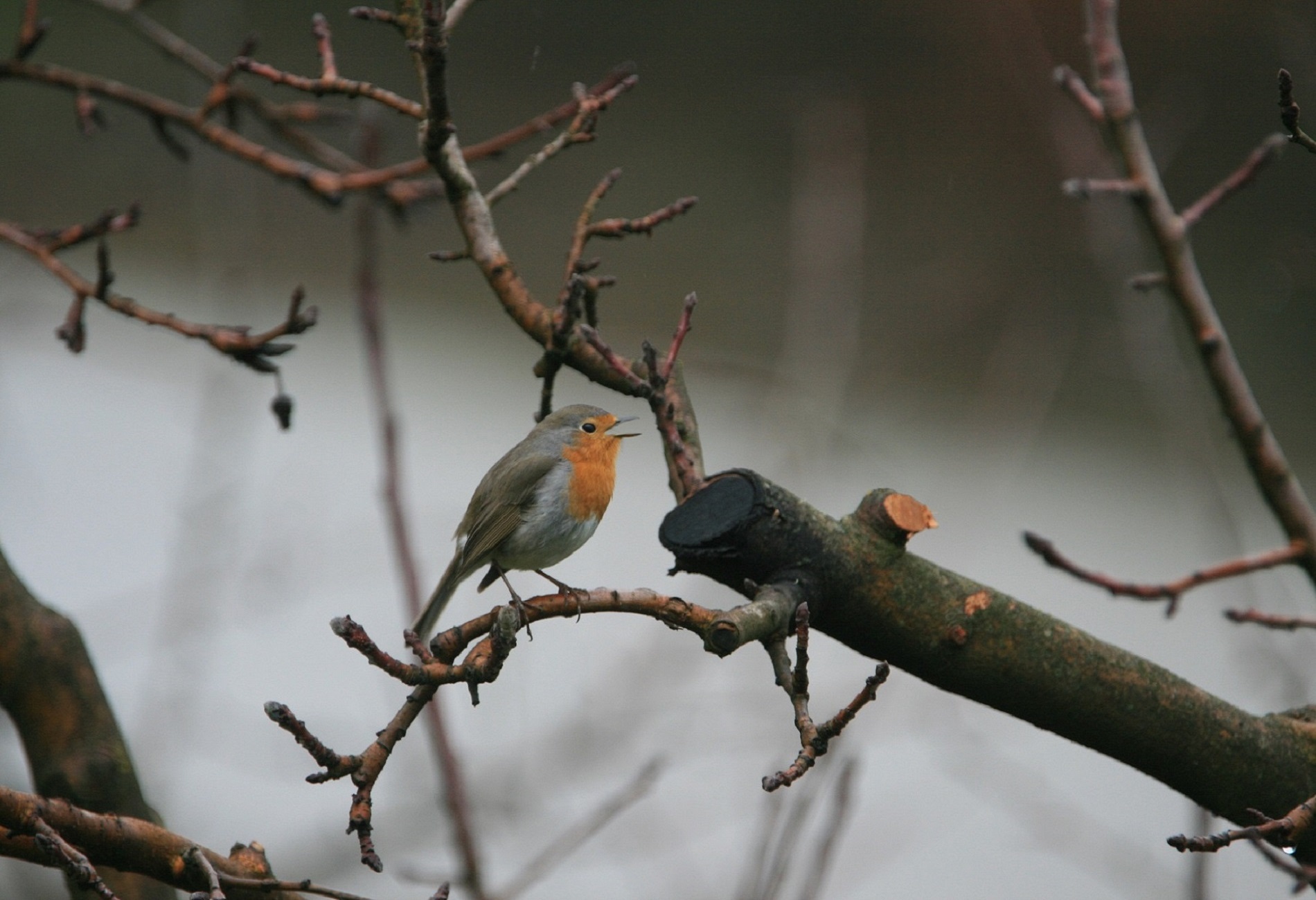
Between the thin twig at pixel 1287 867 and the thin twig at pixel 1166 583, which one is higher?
the thin twig at pixel 1166 583

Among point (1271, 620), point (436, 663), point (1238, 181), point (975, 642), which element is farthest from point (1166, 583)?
point (436, 663)

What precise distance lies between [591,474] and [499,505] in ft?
0.68

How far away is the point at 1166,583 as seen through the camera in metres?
1.47

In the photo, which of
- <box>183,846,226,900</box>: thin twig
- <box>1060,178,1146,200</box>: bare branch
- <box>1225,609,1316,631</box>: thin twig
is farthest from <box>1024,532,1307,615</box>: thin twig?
<box>183,846,226,900</box>: thin twig

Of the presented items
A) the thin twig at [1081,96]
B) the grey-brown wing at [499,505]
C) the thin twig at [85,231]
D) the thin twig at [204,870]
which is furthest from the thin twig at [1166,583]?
the thin twig at [85,231]

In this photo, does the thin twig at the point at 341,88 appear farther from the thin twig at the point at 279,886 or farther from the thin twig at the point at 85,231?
the thin twig at the point at 279,886

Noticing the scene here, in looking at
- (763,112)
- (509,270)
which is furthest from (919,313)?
(509,270)

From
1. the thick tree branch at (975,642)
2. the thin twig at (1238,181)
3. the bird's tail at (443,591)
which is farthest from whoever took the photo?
the bird's tail at (443,591)

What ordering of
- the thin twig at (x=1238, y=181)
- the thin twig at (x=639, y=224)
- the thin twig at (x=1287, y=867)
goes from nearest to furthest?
the thin twig at (x=1287, y=867)
the thin twig at (x=1238, y=181)
the thin twig at (x=639, y=224)

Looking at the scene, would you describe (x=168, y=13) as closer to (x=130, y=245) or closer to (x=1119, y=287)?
(x=130, y=245)

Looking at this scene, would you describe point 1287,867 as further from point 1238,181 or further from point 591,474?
point 591,474

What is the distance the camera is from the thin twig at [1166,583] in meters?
1.43

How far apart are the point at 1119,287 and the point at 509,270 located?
64.1 inches

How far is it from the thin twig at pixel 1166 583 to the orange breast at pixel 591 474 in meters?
1.15
